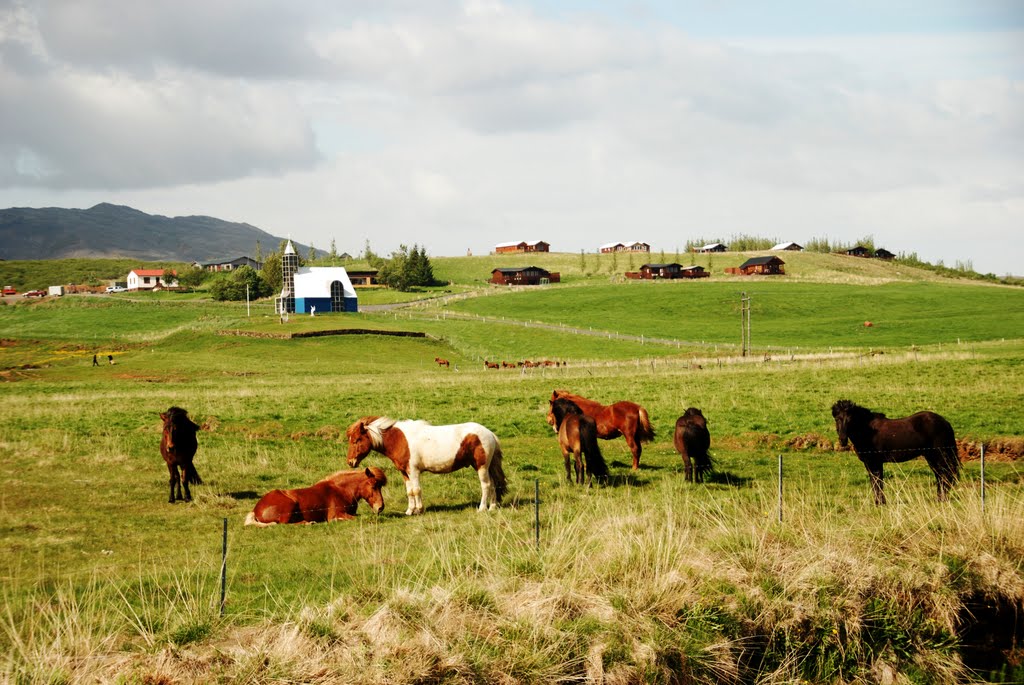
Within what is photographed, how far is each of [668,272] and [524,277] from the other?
82.6ft

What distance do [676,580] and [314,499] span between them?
304 inches

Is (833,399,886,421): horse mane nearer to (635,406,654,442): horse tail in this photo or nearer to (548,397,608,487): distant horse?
(548,397,608,487): distant horse

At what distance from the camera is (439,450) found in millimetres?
16172

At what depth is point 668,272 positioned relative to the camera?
150 metres

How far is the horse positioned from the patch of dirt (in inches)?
498

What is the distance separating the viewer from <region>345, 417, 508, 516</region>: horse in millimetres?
15938

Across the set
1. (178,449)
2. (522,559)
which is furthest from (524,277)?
(522,559)

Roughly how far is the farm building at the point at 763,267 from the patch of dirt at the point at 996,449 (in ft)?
427

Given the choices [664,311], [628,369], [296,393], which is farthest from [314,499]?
[664,311]

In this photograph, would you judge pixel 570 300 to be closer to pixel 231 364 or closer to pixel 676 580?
pixel 231 364

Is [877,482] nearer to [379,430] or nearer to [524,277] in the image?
[379,430]

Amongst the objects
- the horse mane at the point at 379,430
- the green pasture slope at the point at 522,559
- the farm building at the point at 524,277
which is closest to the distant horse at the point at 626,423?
the green pasture slope at the point at 522,559

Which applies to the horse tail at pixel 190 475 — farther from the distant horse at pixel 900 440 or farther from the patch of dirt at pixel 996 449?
the patch of dirt at pixel 996 449

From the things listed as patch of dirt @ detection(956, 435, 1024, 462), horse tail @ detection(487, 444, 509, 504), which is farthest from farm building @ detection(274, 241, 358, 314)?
horse tail @ detection(487, 444, 509, 504)
